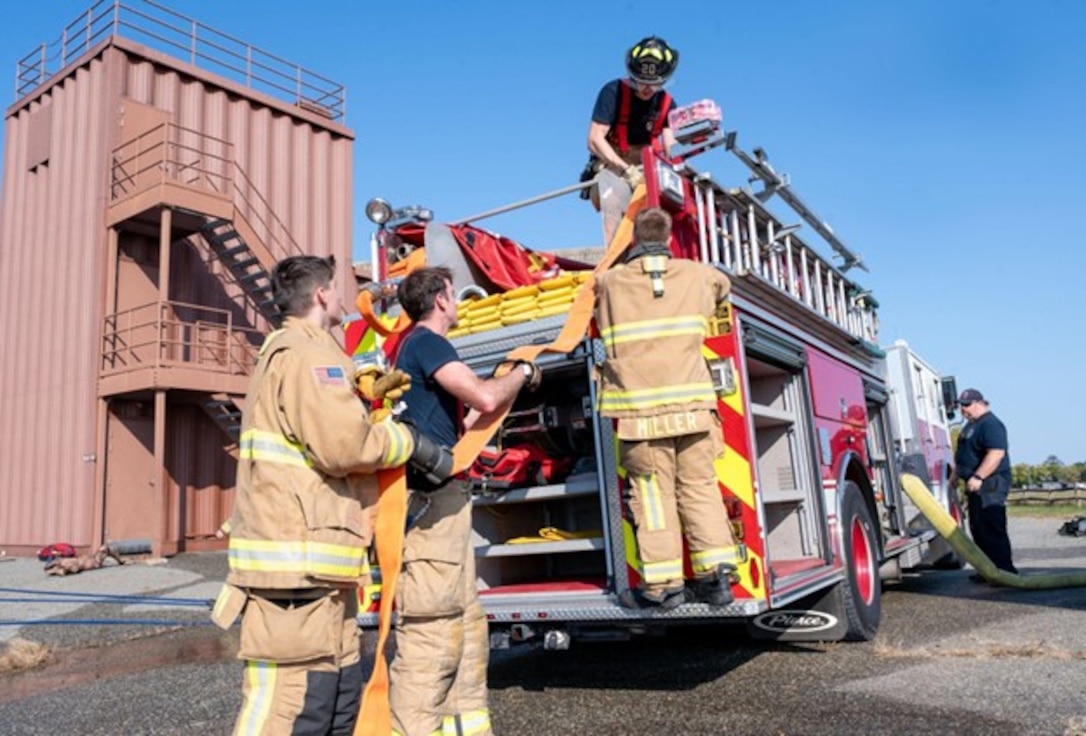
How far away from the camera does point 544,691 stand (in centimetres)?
427

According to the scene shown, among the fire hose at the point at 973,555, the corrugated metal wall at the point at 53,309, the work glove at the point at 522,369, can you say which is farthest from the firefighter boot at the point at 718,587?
the corrugated metal wall at the point at 53,309

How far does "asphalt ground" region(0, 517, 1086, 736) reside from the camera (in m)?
3.48

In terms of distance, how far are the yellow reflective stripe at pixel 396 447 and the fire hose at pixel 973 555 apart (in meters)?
5.77

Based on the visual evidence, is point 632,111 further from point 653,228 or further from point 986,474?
point 986,474

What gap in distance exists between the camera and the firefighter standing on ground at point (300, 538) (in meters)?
2.28

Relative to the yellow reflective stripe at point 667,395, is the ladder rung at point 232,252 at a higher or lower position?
higher

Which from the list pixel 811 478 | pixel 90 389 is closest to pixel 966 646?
pixel 811 478

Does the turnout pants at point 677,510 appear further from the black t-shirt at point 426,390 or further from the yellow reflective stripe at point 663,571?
the black t-shirt at point 426,390

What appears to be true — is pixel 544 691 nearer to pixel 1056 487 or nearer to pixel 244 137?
pixel 244 137

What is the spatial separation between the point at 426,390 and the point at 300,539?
2.90 ft

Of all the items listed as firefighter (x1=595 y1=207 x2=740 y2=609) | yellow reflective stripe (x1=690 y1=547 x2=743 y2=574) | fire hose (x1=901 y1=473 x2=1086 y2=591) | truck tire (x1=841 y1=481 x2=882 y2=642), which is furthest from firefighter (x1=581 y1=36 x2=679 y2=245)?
fire hose (x1=901 y1=473 x2=1086 y2=591)

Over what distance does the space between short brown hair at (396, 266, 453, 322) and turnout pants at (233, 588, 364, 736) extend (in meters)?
1.17

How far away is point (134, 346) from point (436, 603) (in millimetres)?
11748

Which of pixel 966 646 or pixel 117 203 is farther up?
pixel 117 203
